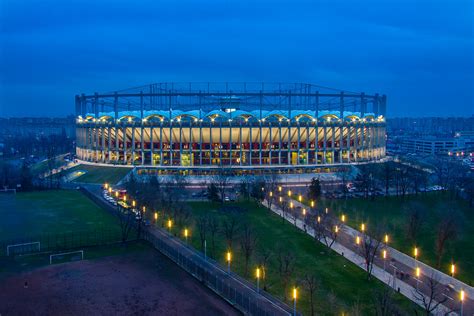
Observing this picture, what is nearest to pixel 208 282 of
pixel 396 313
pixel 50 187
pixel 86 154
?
pixel 396 313

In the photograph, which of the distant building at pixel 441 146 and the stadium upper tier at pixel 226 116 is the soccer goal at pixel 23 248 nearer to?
the stadium upper tier at pixel 226 116

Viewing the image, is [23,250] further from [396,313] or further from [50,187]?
[50,187]

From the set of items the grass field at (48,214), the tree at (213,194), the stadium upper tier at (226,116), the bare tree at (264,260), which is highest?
the stadium upper tier at (226,116)

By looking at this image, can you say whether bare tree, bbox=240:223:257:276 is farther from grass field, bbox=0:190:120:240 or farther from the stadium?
the stadium

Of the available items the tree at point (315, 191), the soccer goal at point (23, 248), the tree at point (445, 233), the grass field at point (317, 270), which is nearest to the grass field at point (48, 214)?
the soccer goal at point (23, 248)

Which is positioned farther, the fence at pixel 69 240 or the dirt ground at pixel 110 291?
the fence at pixel 69 240

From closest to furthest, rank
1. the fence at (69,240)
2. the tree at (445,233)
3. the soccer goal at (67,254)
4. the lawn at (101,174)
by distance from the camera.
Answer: the tree at (445,233) → the soccer goal at (67,254) → the fence at (69,240) → the lawn at (101,174)

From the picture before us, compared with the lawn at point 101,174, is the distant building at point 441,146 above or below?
above
